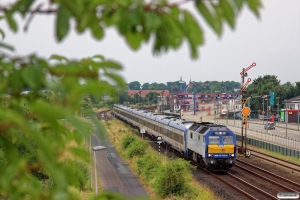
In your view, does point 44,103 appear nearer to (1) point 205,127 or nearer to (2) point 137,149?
(1) point 205,127

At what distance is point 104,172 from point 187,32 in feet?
79.3

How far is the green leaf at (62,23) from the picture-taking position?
1429 millimetres

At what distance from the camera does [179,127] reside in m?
28.5

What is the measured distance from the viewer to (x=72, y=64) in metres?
2.01

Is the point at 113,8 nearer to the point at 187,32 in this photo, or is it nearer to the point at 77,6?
the point at 77,6

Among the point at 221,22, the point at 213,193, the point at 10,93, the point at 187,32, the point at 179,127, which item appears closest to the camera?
the point at 221,22

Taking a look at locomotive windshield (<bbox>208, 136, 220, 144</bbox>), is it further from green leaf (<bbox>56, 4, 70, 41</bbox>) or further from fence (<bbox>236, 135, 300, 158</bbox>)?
green leaf (<bbox>56, 4, 70, 41</bbox>)

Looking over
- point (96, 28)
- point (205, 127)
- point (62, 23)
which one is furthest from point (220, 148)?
point (62, 23)

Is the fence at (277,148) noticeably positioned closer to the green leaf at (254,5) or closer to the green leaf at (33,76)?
the green leaf at (254,5)

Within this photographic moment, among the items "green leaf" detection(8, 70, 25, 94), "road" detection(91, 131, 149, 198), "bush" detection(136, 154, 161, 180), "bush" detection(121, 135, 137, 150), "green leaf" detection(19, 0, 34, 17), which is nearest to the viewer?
"green leaf" detection(19, 0, 34, 17)

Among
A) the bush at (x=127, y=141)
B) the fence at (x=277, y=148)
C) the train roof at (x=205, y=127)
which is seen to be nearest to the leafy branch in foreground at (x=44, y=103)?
the train roof at (x=205, y=127)

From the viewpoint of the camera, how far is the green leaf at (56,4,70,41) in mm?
1429

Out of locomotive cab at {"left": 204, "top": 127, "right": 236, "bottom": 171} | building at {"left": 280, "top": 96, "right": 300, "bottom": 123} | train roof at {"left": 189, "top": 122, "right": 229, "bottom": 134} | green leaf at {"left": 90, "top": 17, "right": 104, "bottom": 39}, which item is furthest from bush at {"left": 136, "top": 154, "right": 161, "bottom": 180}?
building at {"left": 280, "top": 96, "right": 300, "bottom": 123}

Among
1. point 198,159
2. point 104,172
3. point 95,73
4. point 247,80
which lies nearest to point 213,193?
point 198,159
